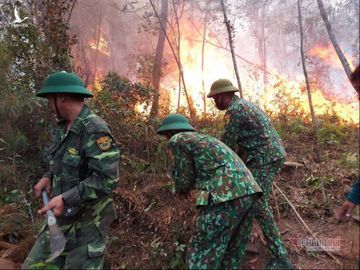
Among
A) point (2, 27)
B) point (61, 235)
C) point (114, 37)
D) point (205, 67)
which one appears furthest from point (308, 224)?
point (114, 37)

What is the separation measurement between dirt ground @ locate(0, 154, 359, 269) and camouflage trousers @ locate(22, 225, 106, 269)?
3.91ft

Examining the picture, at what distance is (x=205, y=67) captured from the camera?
18266 millimetres

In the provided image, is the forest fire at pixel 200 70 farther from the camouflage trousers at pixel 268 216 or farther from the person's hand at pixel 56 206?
the person's hand at pixel 56 206

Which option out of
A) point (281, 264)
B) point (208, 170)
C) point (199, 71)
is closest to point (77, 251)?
point (208, 170)

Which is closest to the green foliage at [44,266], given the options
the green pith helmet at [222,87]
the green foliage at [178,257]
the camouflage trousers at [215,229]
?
the camouflage trousers at [215,229]

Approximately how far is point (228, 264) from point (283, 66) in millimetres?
22214

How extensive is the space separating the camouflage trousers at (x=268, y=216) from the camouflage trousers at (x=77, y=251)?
1.67m

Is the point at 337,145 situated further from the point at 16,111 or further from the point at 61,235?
A: the point at 16,111

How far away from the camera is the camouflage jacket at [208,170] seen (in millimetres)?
2693

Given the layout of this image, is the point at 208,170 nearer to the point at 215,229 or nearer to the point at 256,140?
the point at 215,229

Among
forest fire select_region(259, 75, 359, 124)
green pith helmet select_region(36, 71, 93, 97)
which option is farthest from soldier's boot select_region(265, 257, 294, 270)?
forest fire select_region(259, 75, 359, 124)

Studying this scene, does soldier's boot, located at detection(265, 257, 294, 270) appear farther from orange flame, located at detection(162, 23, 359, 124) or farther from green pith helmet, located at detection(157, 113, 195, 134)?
orange flame, located at detection(162, 23, 359, 124)

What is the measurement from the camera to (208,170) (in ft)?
9.17

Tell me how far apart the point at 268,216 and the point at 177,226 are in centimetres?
124
